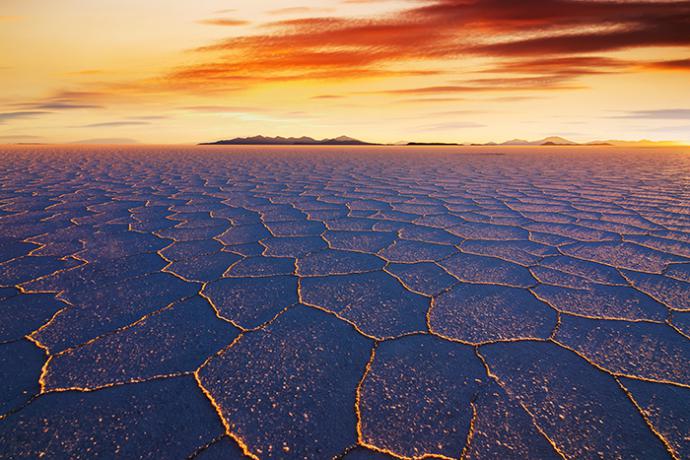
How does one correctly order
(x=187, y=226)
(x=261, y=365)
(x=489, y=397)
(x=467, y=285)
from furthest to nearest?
(x=187, y=226) → (x=467, y=285) → (x=261, y=365) → (x=489, y=397)

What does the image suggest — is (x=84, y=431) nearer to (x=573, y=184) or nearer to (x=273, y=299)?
(x=273, y=299)

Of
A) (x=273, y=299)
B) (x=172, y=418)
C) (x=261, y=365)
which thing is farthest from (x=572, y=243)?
(x=172, y=418)

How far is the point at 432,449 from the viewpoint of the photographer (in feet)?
3.01

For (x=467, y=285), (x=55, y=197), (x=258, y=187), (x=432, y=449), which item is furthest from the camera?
(x=258, y=187)

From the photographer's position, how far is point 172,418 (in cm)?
100

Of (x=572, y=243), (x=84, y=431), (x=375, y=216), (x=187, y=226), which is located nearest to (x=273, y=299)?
(x=84, y=431)

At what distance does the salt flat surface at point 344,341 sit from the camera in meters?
0.96

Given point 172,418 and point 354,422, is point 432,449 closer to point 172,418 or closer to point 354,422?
point 354,422

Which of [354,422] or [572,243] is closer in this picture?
[354,422]

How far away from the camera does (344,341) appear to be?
135 centimetres

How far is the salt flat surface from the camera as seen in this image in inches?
37.6

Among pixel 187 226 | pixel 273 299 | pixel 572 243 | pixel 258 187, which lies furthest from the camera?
pixel 258 187

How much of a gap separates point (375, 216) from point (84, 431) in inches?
102

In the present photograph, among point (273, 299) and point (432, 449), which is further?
point (273, 299)
